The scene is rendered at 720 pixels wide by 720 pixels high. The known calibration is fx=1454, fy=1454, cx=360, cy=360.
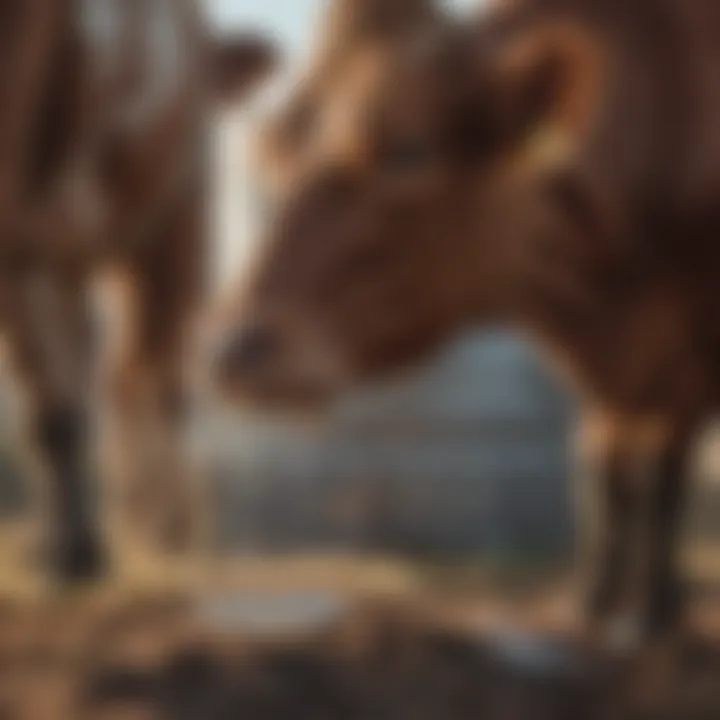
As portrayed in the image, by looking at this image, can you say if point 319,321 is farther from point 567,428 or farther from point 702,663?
point 567,428

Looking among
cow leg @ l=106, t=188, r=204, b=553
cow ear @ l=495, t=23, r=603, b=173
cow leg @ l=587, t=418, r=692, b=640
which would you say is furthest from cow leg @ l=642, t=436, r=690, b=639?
cow leg @ l=106, t=188, r=204, b=553

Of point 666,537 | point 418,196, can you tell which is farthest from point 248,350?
point 666,537

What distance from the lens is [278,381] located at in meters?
0.47

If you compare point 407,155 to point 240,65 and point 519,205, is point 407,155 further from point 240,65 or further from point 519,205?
point 240,65

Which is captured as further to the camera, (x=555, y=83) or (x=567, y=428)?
(x=567, y=428)

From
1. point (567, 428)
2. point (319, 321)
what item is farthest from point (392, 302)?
point (567, 428)

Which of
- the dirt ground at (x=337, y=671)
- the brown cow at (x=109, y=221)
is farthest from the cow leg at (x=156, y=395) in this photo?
the dirt ground at (x=337, y=671)

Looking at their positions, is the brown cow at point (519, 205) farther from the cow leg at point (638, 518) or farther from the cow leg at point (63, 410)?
the cow leg at point (63, 410)

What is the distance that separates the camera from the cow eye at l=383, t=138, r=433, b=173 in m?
0.50

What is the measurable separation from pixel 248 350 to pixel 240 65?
8.7 inches

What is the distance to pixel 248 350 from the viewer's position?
47cm

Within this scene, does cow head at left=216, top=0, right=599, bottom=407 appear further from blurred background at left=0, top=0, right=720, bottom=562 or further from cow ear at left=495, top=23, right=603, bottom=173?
blurred background at left=0, top=0, right=720, bottom=562

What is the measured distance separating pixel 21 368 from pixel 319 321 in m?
0.20

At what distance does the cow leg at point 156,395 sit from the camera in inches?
26.5
